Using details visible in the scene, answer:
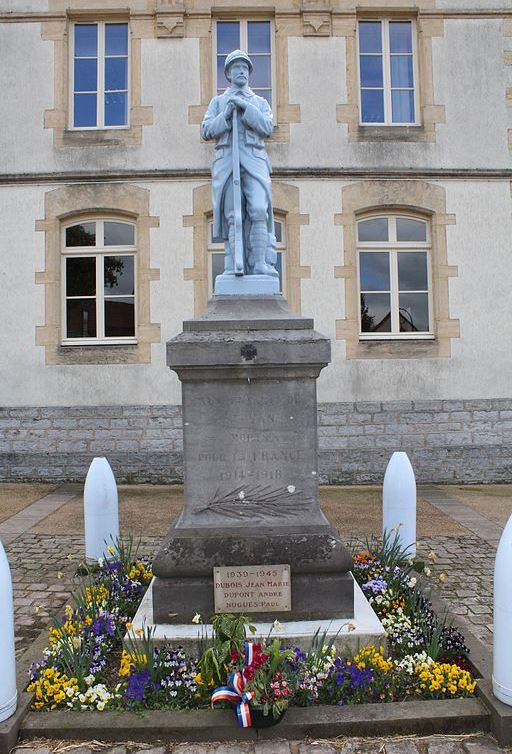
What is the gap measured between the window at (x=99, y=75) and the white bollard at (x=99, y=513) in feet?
22.5

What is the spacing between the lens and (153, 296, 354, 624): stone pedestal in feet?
11.7

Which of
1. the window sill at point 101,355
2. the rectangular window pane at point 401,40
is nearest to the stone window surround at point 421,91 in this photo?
the rectangular window pane at point 401,40

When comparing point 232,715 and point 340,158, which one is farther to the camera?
point 340,158

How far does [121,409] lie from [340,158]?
5104mm

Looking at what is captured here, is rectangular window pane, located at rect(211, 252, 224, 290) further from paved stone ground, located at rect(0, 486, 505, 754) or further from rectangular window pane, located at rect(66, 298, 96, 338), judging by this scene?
paved stone ground, located at rect(0, 486, 505, 754)

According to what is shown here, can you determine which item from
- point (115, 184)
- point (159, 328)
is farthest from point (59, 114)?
point (159, 328)

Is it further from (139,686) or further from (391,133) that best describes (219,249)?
(139,686)

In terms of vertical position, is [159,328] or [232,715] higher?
[159,328]

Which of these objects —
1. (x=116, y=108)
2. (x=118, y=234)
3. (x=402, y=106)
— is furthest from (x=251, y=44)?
(x=118, y=234)

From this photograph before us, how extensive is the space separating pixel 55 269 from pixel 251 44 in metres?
4.74

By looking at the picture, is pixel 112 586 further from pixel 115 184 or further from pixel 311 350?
pixel 115 184

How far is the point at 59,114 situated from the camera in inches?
382

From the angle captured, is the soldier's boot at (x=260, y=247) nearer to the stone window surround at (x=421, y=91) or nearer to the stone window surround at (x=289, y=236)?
the stone window surround at (x=289, y=236)

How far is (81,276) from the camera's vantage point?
388 inches
